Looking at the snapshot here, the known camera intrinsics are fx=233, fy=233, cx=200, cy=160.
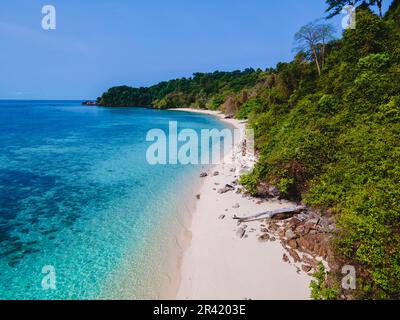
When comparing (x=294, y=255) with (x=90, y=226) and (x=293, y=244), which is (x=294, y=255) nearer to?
(x=293, y=244)

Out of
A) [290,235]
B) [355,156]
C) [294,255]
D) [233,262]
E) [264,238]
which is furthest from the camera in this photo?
[355,156]

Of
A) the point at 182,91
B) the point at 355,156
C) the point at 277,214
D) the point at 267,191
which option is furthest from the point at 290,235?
the point at 182,91

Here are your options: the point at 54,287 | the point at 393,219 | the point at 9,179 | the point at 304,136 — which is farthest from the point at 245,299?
the point at 9,179

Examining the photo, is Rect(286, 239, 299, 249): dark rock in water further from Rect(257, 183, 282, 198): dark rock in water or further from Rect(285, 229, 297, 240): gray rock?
Rect(257, 183, 282, 198): dark rock in water

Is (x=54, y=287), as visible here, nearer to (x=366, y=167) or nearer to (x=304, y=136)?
(x=366, y=167)

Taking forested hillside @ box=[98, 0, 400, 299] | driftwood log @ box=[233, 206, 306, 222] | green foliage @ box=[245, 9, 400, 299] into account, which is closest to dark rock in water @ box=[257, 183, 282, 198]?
forested hillside @ box=[98, 0, 400, 299]

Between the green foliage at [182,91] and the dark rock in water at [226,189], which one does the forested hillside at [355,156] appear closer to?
the dark rock in water at [226,189]
